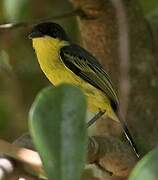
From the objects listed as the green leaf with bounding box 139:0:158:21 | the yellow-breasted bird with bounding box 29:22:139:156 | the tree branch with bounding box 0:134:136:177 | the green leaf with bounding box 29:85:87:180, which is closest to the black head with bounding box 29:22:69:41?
the yellow-breasted bird with bounding box 29:22:139:156

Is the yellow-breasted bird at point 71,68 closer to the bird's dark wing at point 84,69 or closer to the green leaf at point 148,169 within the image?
the bird's dark wing at point 84,69

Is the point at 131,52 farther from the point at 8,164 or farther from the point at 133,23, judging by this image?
the point at 8,164

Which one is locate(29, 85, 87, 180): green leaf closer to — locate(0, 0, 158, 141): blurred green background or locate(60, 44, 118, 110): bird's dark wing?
locate(60, 44, 118, 110): bird's dark wing

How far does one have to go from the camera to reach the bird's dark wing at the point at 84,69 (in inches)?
68.6

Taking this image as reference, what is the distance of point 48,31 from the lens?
1.84 meters

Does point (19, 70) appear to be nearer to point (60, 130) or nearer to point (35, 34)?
point (35, 34)

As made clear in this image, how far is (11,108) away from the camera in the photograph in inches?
82.5

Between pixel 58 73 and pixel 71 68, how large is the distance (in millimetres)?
60

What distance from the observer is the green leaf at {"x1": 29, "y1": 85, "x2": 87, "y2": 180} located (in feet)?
1.96

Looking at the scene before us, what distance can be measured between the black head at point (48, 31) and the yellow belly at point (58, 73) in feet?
0.10

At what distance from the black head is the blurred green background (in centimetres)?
12

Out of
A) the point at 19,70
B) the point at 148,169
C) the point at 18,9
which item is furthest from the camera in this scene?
the point at 19,70

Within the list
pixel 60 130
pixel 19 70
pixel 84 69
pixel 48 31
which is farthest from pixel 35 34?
pixel 60 130

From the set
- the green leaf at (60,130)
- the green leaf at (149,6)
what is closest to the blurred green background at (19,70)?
the green leaf at (149,6)
